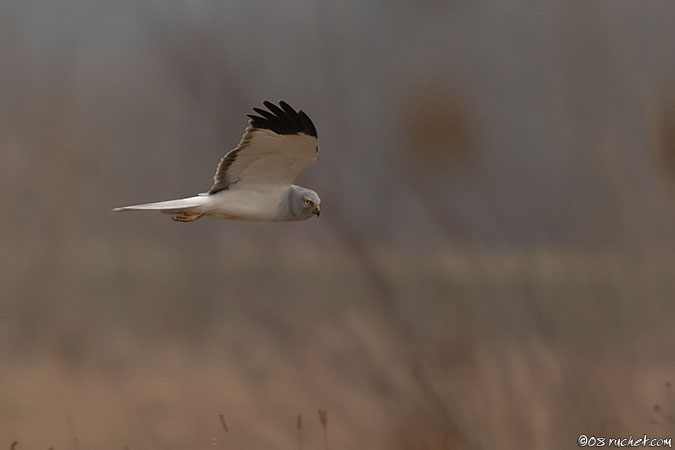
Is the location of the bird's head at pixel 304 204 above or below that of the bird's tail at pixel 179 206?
below

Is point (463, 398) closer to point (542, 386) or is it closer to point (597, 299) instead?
point (542, 386)

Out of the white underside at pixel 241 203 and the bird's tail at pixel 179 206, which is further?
the white underside at pixel 241 203

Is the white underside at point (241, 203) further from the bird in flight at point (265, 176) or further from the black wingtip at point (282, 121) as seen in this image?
the black wingtip at point (282, 121)

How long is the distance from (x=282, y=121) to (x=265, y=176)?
49 centimetres

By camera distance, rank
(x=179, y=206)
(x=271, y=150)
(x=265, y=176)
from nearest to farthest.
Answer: (x=179, y=206)
(x=271, y=150)
(x=265, y=176)

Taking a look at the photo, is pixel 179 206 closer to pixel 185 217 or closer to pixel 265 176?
pixel 185 217

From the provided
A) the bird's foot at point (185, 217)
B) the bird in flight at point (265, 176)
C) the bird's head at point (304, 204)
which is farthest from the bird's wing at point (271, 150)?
the bird's foot at point (185, 217)

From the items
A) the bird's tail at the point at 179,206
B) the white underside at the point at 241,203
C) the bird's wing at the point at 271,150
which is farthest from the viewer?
the white underside at the point at 241,203

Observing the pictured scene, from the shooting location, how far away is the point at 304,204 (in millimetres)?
6180

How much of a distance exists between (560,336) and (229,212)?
2.31m

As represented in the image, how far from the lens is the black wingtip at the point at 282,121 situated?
5.90 metres

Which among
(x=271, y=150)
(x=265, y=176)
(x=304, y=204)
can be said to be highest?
(x=271, y=150)

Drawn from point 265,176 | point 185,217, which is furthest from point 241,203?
point 185,217

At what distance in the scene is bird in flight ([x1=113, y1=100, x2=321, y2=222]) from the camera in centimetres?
596
